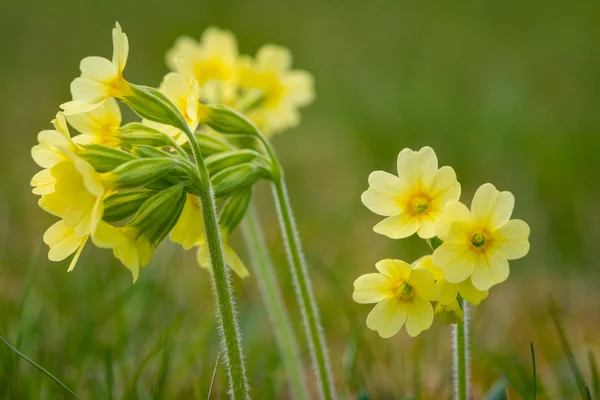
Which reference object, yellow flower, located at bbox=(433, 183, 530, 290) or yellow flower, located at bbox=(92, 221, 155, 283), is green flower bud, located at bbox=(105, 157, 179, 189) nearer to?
yellow flower, located at bbox=(92, 221, 155, 283)

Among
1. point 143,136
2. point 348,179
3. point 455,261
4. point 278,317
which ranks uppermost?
point 348,179

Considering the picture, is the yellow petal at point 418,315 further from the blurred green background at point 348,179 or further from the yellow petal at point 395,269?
the blurred green background at point 348,179

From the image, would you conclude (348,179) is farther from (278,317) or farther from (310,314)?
(310,314)

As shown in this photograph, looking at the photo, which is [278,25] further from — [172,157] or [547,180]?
[172,157]

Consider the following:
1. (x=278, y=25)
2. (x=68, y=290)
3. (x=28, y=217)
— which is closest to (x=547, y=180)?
(x=68, y=290)

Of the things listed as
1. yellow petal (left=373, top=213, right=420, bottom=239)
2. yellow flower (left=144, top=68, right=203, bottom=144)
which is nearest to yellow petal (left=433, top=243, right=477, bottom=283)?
yellow petal (left=373, top=213, right=420, bottom=239)

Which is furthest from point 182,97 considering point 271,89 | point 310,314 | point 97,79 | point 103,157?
point 271,89

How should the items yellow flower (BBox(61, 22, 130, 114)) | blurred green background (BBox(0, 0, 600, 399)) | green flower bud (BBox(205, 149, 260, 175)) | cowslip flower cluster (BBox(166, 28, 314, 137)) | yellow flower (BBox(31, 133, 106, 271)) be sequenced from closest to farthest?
1. yellow flower (BBox(31, 133, 106, 271))
2. yellow flower (BBox(61, 22, 130, 114))
3. green flower bud (BBox(205, 149, 260, 175))
4. blurred green background (BBox(0, 0, 600, 399))
5. cowslip flower cluster (BBox(166, 28, 314, 137))
